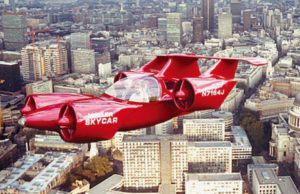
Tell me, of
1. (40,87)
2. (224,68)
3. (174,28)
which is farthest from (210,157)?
(174,28)

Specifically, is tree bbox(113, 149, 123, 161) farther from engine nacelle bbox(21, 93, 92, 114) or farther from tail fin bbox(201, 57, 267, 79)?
engine nacelle bbox(21, 93, 92, 114)

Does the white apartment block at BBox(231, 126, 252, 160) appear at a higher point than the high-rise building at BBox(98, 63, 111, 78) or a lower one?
lower

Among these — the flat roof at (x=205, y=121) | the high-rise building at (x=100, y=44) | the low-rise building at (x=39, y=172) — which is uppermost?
the high-rise building at (x=100, y=44)

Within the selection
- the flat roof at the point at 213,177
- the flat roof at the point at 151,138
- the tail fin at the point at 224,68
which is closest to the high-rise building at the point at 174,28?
the flat roof at the point at 151,138

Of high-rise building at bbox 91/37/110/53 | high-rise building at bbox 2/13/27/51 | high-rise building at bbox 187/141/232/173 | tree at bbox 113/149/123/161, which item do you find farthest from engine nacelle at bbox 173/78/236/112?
high-rise building at bbox 2/13/27/51

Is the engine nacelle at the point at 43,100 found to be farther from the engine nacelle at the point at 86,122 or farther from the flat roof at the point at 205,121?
the flat roof at the point at 205,121

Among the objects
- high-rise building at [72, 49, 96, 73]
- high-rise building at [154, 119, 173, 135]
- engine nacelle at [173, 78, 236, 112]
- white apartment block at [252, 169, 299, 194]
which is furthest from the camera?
high-rise building at [72, 49, 96, 73]

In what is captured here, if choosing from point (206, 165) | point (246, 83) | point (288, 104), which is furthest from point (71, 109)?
point (246, 83)
